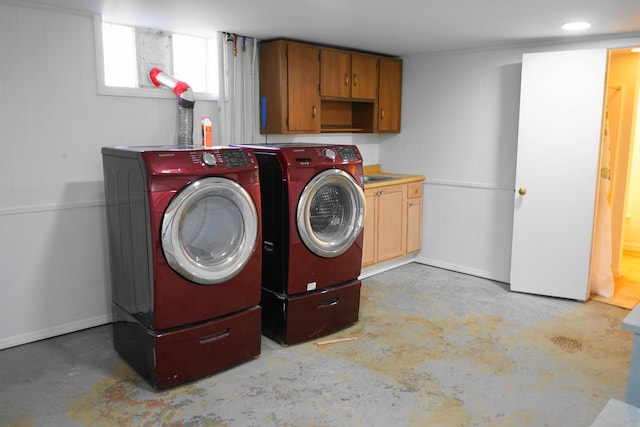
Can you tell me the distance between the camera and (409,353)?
3043 millimetres

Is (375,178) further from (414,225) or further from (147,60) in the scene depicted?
(147,60)

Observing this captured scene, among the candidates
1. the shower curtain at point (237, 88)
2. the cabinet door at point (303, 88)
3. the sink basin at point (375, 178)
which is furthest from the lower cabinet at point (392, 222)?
the shower curtain at point (237, 88)

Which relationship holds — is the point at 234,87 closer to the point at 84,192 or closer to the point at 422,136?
the point at 84,192

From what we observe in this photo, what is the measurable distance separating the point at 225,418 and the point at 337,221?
148cm

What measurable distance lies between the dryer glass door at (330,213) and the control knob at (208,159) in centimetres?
62

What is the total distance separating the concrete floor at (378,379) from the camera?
2.38 metres

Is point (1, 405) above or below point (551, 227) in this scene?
below

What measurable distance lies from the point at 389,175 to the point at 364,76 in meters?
1.03

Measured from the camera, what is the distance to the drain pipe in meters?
3.46

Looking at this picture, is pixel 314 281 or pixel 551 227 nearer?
pixel 314 281

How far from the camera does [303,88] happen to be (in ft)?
13.2

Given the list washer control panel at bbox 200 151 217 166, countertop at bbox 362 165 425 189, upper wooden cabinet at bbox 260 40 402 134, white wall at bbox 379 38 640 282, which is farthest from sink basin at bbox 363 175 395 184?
washer control panel at bbox 200 151 217 166

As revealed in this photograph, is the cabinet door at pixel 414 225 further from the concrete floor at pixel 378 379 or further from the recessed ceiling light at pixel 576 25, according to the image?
the recessed ceiling light at pixel 576 25

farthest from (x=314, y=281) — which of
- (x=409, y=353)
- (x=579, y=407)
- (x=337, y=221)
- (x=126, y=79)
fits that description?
(x=126, y=79)
